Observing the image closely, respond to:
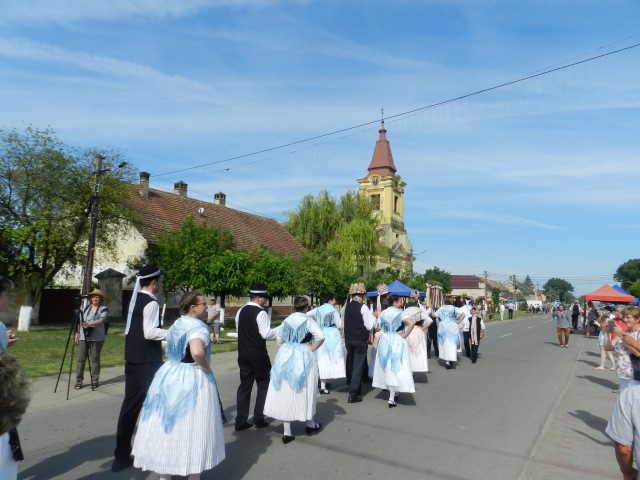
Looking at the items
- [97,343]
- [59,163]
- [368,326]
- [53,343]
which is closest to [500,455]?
[368,326]

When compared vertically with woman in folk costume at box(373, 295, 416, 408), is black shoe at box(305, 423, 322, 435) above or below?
below

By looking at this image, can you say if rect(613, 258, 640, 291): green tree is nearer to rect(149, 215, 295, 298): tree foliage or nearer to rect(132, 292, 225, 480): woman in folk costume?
rect(149, 215, 295, 298): tree foliage

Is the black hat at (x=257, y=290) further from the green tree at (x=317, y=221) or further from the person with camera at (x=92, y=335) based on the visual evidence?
the green tree at (x=317, y=221)

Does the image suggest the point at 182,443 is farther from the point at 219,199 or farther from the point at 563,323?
the point at 219,199

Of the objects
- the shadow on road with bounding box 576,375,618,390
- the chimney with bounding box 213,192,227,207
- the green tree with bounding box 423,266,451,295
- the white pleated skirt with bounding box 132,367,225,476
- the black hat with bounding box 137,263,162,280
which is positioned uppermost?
the chimney with bounding box 213,192,227,207

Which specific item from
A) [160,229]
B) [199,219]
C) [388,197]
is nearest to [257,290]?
[160,229]

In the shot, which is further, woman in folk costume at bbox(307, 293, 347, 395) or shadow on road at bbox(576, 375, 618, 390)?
shadow on road at bbox(576, 375, 618, 390)

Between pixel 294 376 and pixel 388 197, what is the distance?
55.3 meters

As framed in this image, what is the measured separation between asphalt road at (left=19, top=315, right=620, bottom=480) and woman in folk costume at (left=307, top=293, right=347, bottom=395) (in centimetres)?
38

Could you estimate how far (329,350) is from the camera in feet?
30.2

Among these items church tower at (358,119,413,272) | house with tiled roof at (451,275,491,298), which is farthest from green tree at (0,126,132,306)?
house with tiled roof at (451,275,491,298)

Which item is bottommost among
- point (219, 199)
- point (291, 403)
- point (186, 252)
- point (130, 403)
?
point (291, 403)

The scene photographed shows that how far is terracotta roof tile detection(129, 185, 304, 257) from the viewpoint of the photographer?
31.2 m

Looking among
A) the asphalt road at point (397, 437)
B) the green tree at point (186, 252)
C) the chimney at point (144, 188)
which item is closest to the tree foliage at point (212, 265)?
the green tree at point (186, 252)
